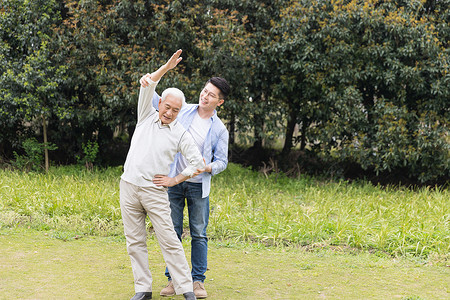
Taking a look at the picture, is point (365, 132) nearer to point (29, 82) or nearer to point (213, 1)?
point (213, 1)

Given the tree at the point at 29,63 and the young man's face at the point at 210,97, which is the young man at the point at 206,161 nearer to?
the young man's face at the point at 210,97

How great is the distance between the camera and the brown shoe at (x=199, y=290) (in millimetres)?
4398

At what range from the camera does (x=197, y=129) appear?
430 cm

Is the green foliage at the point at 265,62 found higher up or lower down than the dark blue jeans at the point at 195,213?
higher up

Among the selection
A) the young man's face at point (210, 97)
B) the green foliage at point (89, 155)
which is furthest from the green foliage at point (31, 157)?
the young man's face at point (210, 97)

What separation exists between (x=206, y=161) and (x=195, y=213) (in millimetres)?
449

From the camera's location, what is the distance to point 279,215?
292 inches

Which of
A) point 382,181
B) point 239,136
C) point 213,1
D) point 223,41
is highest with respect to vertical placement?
point 213,1

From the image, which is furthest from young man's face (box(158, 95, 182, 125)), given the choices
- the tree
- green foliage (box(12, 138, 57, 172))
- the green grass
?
green foliage (box(12, 138, 57, 172))

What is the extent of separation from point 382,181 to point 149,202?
8992mm

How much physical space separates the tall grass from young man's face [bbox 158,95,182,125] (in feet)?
9.78

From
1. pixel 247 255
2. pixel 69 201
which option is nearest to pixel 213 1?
pixel 69 201

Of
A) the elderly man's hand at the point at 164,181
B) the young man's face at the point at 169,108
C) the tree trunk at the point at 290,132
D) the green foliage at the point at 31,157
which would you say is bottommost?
the green foliage at the point at 31,157

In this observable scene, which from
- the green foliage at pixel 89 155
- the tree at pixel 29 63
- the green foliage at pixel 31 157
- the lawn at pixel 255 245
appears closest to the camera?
the lawn at pixel 255 245
